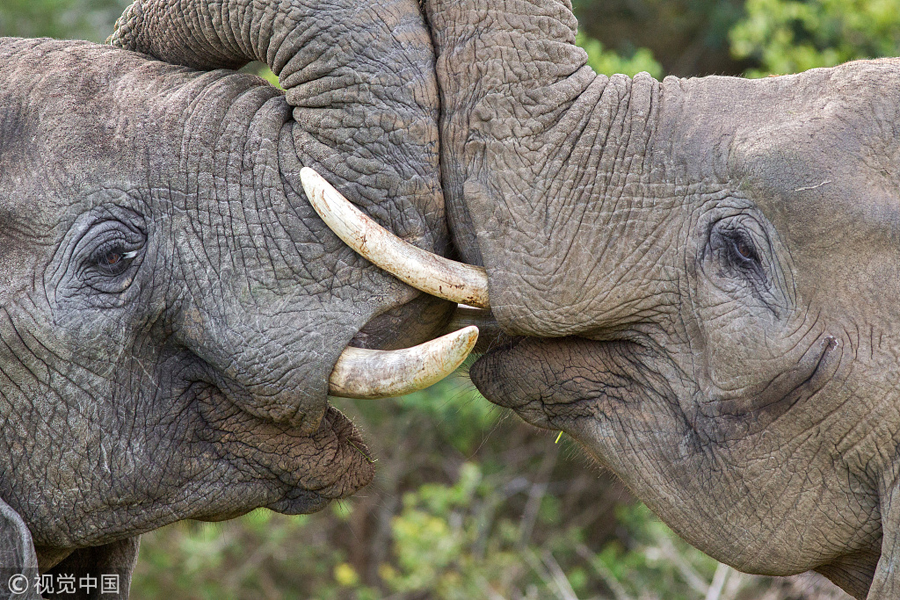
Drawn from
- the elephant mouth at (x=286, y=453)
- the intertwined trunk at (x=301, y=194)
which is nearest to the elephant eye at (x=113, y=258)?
the intertwined trunk at (x=301, y=194)

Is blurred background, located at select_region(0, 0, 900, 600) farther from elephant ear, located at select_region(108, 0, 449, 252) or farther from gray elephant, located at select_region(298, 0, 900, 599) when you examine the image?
elephant ear, located at select_region(108, 0, 449, 252)

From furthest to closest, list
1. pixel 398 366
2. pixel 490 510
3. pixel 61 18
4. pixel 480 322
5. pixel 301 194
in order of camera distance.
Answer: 1. pixel 61 18
2. pixel 490 510
3. pixel 480 322
4. pixel 301 194
5. pixel 398 366

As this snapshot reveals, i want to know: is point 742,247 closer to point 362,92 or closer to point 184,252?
point 362,92

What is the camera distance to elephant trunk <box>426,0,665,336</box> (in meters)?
2.87

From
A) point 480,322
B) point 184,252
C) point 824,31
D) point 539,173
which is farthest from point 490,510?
point 184,252

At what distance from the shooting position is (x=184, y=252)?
2807 millimetres

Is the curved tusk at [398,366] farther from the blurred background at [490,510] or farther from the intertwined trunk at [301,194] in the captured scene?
the blurred background at [490,510]

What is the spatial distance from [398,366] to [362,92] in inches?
28.7

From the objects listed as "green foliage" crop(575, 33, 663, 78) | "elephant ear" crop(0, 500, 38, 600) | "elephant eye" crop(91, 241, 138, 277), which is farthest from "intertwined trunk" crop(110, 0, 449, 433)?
"green foliage" crop(575, 33, 663, 78)

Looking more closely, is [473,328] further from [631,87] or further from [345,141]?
[631,87]

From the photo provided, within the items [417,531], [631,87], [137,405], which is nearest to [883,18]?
[631,87]

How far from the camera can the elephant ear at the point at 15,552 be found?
272cm

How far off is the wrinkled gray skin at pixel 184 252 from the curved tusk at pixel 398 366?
4cm

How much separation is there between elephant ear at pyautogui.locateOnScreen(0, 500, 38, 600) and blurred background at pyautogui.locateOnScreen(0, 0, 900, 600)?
3.61 metres
